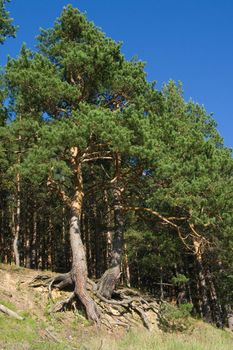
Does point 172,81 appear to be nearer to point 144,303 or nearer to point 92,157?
point 92,157

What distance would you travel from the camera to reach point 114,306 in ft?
51.5

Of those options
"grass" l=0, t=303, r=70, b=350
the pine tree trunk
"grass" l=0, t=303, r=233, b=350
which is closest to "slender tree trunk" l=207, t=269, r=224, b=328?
the pine tree trunk

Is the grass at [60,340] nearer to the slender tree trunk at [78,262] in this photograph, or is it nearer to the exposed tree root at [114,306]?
the slender tree trunk at [78,262]

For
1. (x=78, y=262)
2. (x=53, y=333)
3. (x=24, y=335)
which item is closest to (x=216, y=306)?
(x=78, y=262)

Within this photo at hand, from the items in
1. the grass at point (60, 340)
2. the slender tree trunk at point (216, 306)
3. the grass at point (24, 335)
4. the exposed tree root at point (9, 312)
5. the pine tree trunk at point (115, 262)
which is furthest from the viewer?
the slender tree trunk at point (216, 306)

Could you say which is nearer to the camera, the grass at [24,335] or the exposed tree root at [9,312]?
the grass at [24,335]

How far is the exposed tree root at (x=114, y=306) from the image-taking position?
47.3 feet

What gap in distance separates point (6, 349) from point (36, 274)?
24.9 feet

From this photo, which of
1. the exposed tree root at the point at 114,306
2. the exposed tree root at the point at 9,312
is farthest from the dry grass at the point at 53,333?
the exposed tree root at the point at 114,306

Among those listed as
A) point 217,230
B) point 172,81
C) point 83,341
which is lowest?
point 83,341

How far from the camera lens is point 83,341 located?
1210cm

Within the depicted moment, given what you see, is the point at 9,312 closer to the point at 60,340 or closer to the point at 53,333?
the point at 53,333

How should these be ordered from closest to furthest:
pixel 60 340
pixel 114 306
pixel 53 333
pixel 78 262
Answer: pixel 60 340 → pixel 53 333 → pixel 78 262 → pixel 114 306

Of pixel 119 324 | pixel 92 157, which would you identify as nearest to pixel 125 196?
pixel 92 157
